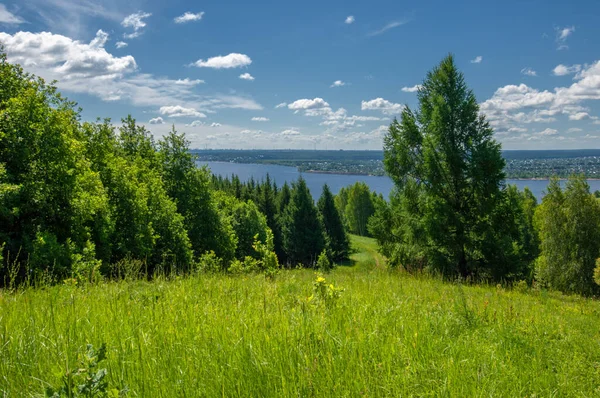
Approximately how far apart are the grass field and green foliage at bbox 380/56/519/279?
12387 millimetres

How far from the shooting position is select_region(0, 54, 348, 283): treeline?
11.5 metres

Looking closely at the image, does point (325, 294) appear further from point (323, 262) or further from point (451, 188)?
point (451, 188)

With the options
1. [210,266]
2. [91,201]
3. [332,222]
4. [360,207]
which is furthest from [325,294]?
[360,207]

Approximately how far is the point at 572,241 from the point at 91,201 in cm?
3499

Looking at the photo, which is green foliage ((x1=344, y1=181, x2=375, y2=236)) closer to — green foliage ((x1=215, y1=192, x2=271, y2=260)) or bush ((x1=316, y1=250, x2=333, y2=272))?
green foliage ((x1=215, y1=192, x2=271, y2=260))

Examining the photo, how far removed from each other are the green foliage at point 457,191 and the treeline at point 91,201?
8.51 meters

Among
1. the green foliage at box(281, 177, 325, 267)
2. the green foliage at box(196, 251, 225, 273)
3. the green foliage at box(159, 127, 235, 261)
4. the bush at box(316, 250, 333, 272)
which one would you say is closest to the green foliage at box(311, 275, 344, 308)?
the green foliage at box(196, 251, 225, 273)

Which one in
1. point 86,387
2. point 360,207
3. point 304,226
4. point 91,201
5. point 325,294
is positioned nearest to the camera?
point 86,387

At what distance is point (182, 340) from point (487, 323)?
3.79 meters

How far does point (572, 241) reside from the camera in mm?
28625

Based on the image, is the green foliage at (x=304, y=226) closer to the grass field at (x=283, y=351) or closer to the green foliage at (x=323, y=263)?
the green foliage at (x=323, y=263)

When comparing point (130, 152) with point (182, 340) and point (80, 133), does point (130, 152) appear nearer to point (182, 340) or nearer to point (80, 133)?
point (80, 133)

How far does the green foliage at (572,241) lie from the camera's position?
91.4ft

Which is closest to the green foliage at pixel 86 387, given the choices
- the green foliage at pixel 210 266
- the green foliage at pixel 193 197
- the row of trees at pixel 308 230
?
the green foliage at pixel 210 266
